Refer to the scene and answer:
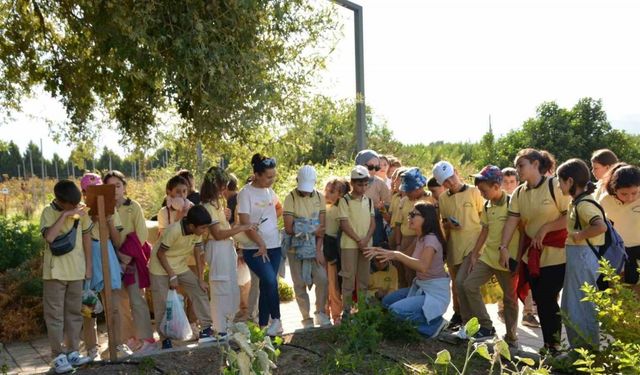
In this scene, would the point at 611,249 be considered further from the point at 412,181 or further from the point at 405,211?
the point at 405,211

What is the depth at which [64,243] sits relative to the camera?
621 cm

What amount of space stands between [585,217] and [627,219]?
123 centimetres

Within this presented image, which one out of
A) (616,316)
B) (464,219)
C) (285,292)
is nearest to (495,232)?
(464,219)

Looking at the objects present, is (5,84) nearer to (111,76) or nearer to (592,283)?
(111,76)

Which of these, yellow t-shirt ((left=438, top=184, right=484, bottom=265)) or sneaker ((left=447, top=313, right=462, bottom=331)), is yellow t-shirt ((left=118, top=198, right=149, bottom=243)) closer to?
yellow t-shirt ((left=438, top=184, right=484, bottom=265))

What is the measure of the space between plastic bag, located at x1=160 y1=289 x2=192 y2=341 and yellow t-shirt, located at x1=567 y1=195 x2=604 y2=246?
348 centimetres

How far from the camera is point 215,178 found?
7.02 meters

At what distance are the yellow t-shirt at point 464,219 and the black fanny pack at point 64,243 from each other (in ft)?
11.6

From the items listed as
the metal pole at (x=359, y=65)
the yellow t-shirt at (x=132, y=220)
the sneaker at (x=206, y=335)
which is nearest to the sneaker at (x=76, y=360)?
the sneaker at (x=206, y=335)

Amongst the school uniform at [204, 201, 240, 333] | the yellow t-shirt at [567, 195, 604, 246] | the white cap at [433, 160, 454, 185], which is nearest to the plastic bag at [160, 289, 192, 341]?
the school uniform at [204, 201, 240, 333]

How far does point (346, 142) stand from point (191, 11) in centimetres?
1811

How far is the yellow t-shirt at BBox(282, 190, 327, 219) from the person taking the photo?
7410 millimetres

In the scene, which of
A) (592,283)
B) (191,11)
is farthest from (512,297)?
(191,11)

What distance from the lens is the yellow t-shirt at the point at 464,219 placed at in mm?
7086
